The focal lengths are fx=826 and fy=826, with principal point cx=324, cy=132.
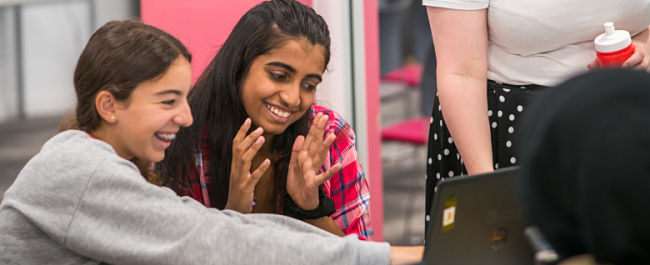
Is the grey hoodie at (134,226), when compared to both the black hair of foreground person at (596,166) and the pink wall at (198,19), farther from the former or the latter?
A: the pink wall at (198,19)

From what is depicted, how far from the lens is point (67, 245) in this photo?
1230 millimetres

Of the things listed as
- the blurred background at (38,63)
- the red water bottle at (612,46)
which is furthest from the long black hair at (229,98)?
the blurred background at (38,63)

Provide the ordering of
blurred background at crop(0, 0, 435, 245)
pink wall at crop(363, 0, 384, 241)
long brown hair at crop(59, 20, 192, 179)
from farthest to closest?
pink wall at crop(363, 0, 384, 241)
blurred background at crop(0, 0, 435, 245)
long brown hair at crop(59, 20, 192, 179)

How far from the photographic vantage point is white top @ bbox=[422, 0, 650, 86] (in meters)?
1.59

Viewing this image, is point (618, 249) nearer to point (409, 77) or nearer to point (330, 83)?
point (330, 83)

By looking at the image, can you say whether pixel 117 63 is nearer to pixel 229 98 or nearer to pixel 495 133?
pixel 229 98

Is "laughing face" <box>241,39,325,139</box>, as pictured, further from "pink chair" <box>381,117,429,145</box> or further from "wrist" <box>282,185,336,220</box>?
"pink chair" <box>381,117,429,145</box>

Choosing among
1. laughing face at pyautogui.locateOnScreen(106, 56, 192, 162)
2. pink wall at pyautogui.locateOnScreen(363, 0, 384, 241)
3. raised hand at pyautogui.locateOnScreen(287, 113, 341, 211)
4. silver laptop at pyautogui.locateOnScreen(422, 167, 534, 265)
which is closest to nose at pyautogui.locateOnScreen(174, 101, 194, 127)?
laughing face at pyautogui.locateOnScreen(106, 56, 192, 162)

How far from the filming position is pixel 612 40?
1.55m

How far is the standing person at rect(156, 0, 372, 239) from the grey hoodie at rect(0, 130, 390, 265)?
1.48 ft

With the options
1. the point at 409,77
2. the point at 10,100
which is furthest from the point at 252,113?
the point at 409,77

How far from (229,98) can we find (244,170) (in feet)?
0.92

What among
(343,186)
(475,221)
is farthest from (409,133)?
(475,221)

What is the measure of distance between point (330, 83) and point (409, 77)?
2925mm
